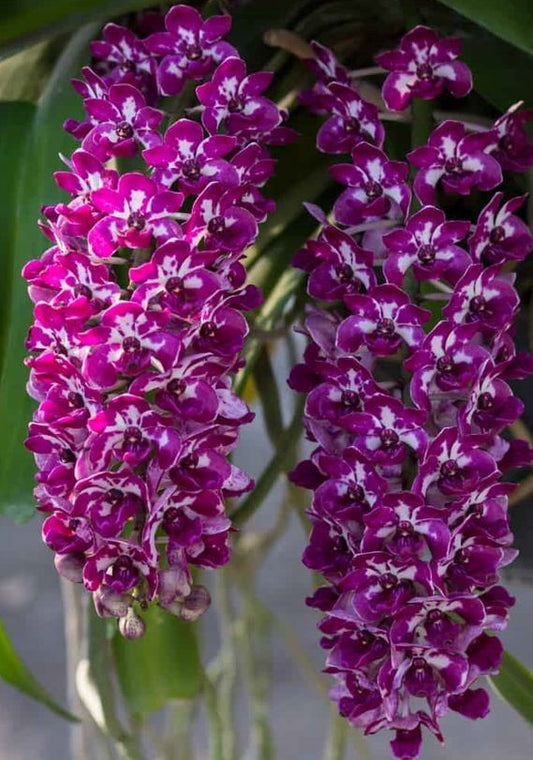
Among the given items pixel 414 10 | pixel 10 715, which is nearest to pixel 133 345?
pixel 414 10

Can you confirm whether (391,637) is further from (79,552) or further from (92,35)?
(92,35)

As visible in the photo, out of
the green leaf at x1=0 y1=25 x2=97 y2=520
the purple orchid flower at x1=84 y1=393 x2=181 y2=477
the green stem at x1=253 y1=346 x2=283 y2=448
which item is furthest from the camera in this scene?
the green stem at x1=253 y1=346 x2=283 y2=448

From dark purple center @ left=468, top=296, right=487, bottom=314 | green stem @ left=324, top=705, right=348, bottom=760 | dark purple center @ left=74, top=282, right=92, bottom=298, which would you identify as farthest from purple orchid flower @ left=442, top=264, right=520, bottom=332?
green stem @ left=324, top=705, right=348, bottom=760

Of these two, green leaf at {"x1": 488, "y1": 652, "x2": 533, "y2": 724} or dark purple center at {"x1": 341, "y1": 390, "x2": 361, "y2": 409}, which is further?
green leaf at {"x1": 488, "y1": 652, "x2": 533, "y2": 724}

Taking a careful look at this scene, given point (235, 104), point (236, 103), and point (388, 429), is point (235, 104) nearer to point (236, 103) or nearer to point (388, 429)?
point (236, 103)

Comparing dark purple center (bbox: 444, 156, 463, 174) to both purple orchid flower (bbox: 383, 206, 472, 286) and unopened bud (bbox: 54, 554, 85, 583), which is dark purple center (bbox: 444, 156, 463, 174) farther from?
unopened bud (bbox: 54, 554, 85, 583)

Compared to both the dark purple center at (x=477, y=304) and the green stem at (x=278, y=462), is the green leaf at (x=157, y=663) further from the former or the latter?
the dark purple center at (x=477, y=304)
